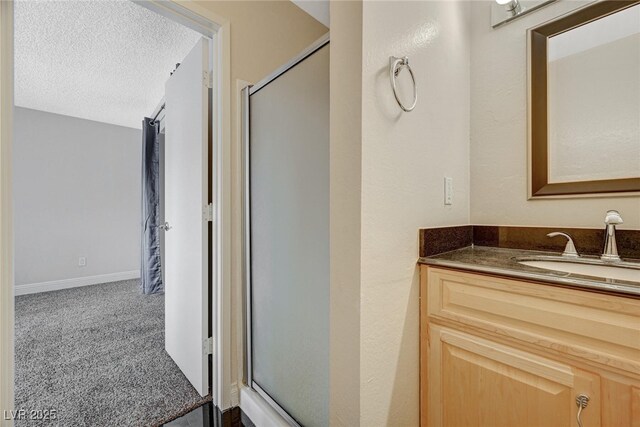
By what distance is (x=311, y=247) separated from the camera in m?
1.16

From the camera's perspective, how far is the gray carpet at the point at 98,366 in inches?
58.9

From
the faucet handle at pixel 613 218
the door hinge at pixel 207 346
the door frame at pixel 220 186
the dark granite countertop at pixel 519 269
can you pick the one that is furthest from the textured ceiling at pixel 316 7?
the door hinge at pixel 207 346

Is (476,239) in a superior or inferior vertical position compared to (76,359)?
superior

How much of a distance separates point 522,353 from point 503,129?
0.97 m

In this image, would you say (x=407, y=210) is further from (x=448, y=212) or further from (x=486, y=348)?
(x=486, y=348)

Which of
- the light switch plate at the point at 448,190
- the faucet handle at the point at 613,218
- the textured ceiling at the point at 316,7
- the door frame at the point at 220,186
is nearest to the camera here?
the faucet handle at the point at 613,218

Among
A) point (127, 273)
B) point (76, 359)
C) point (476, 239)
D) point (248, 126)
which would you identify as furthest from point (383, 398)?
point (127, 273)

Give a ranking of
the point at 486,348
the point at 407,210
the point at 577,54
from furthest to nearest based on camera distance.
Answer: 1. the point at 577,54
2. the point at 407,210
3. the point at 486,348

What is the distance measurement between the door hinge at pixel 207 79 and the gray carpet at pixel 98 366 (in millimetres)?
1742

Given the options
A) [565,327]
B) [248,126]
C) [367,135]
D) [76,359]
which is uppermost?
[248,126]

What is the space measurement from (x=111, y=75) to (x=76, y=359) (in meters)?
2.51

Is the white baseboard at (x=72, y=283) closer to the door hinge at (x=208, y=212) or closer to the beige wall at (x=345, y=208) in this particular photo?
the door hinge at (x=208, y=212)

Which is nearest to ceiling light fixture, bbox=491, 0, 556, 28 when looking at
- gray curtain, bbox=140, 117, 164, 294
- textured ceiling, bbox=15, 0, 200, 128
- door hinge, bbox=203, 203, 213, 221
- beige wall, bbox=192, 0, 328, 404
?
beige wall, bbox=192, 0, 328, 404

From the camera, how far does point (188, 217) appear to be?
171cm
